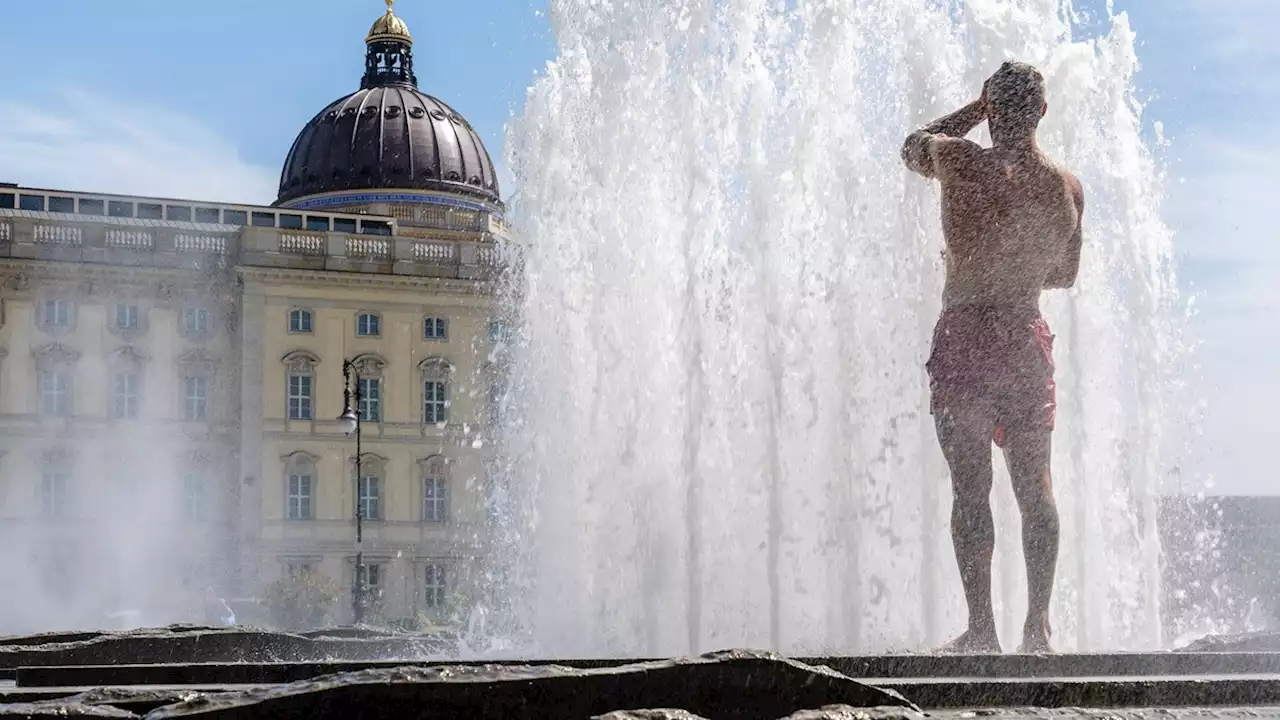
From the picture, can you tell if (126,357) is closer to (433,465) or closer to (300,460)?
(300,460)

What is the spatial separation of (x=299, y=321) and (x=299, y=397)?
1997mm

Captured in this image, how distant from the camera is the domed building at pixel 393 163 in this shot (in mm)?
66688

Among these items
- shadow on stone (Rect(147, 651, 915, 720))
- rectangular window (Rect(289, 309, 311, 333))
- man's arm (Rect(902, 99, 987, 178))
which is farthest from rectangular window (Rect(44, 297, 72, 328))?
shadow on stone (Rect(147, 651, 915, 720))

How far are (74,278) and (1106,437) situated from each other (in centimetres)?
4444

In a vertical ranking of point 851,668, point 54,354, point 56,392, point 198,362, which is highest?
point 54,354

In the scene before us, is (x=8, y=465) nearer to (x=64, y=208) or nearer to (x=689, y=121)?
(x=64, y=208)

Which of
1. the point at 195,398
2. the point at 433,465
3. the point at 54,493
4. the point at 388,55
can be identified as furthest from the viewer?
the point at 388,55

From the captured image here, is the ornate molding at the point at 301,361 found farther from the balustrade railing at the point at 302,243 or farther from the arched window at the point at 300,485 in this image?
the balustrade railing at the point at 302,243

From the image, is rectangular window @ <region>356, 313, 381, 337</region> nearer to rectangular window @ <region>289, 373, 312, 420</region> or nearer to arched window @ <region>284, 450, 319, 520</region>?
rectangular window @ <region>289, 373, 312, 420</region>

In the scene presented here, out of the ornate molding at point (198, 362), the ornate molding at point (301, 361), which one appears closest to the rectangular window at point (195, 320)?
the ornate molding at point (198, 362)

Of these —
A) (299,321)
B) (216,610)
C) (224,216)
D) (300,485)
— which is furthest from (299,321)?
(216,610)

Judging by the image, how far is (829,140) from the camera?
1202cm

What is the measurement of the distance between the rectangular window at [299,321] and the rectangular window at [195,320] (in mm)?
2171

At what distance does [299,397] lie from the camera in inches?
2142
